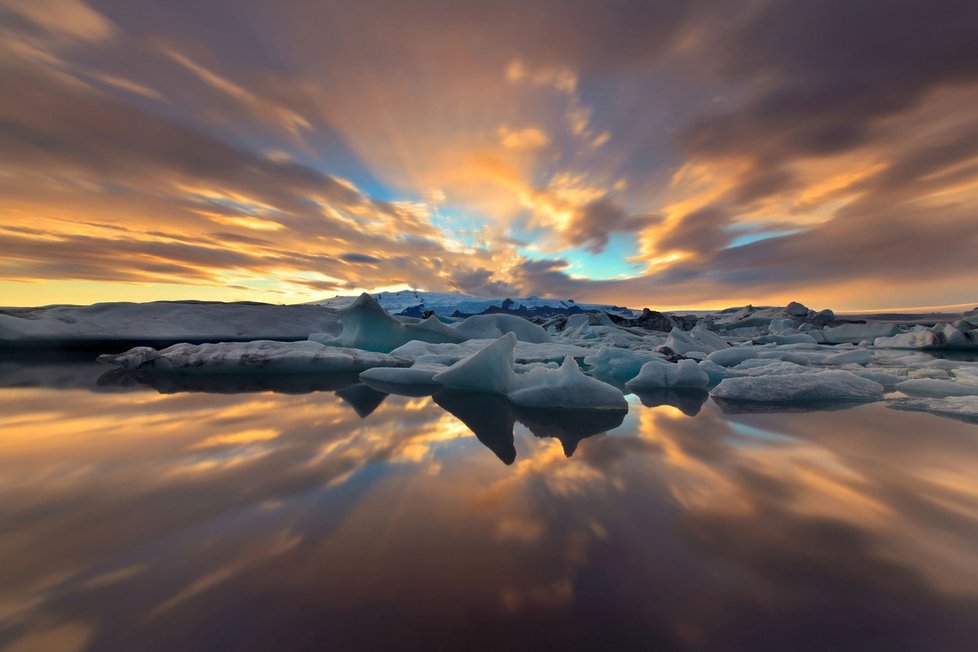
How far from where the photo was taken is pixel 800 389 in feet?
17.6

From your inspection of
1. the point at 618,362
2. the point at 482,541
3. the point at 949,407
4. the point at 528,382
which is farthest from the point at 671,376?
the point at 482,541

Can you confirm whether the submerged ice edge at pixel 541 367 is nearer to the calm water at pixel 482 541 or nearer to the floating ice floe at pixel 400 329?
the floating ice floe at pixel 400 329

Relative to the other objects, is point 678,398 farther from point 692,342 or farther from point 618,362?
point 692,342

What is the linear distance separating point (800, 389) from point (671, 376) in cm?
184

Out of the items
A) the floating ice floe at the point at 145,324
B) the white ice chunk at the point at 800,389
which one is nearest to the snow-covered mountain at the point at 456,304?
the floating ice floe at the point at 145,324

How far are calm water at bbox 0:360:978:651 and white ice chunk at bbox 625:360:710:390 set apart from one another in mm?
3366

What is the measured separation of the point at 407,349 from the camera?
10289mm

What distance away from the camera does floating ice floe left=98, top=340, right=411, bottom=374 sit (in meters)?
7.63

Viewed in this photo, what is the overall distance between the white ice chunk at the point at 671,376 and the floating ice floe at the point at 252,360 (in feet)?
15.8

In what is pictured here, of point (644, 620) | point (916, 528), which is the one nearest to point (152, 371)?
point (644, 620)

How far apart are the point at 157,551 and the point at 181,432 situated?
2302 millimetres

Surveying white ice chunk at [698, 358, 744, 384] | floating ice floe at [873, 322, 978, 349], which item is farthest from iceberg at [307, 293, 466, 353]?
floating ice floe at [873, 322, 978, 349]

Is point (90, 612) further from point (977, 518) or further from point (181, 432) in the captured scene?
point (977, 518)

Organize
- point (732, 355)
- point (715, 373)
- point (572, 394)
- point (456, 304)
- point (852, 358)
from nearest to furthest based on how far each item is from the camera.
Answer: point (572, 394) < point (715, 373) < point (732, 355) < point (852, 358) < point (456, 304)
